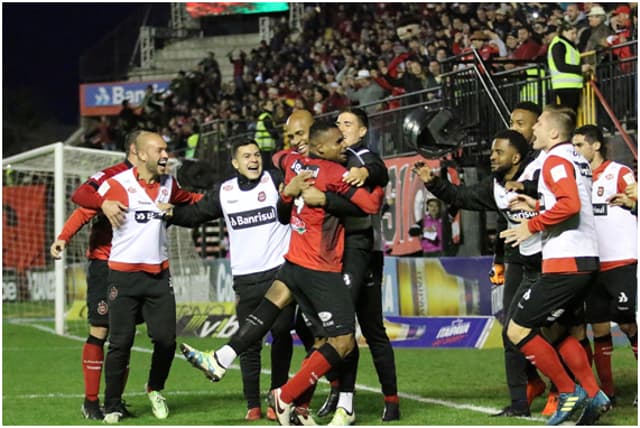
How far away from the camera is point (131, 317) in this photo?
906cm

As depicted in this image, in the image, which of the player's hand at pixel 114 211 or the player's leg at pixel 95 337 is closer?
the player's hand at pixel 114 211

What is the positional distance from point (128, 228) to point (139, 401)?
1798 mm

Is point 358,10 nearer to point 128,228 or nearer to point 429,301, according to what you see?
point 429,301

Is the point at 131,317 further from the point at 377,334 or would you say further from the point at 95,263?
the point at 377,334

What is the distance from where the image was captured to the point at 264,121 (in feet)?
69.2

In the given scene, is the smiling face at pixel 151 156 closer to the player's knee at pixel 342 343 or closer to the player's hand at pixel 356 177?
the player's hand at pixel 356 177

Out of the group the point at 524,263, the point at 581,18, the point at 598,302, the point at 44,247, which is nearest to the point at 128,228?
the point at 524,263

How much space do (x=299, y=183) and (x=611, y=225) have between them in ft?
9.09

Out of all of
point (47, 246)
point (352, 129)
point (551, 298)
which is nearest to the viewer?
point (551, 298)

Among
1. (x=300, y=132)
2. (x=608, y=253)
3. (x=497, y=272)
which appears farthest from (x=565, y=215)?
(x=300, y=132)

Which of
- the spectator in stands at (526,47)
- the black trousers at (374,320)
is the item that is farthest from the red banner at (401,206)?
the black trousers at (374,320)

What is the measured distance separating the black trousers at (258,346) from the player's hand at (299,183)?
1.22 meters

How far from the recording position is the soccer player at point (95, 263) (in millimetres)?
9102

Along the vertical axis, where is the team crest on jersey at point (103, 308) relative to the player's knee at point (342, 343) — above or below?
above
